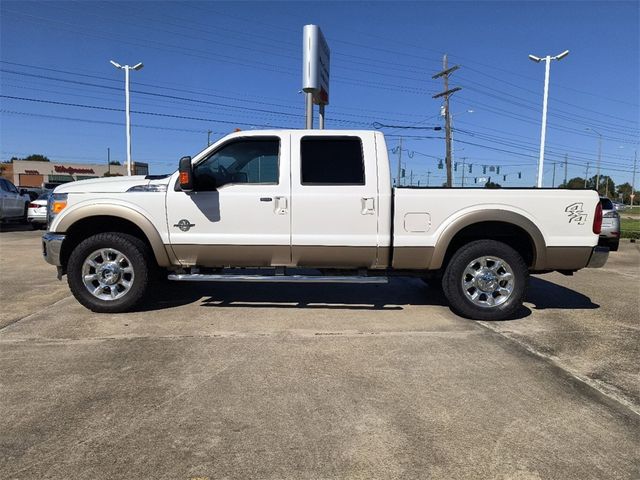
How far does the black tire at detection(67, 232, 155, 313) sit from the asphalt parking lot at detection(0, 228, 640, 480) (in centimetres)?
18

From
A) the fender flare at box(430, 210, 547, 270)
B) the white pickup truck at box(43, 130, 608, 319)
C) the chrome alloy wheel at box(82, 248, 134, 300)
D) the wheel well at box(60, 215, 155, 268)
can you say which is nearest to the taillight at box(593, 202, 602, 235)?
the white pickup truck at box(43, 130, 608, 319)

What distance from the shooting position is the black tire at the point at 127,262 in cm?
539

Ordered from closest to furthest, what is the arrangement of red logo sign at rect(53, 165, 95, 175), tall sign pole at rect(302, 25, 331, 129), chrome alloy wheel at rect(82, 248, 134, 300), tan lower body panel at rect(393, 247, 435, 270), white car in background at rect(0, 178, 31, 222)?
tan lower body panel at rect(393, 247, 435, 270), chrome alloy wheel at rect(82, 248, 134, 300), tall sign pole at rect(302, 25, 331, 129), white car in background at rect(0, 178, 31, 222), red logo sign at rect(53, 165, 95, 175)

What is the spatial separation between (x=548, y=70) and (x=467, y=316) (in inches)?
960

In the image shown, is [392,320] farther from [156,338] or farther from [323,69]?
[323,69]

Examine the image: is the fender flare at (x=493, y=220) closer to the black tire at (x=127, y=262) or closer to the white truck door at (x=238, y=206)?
the white truck door at (x=238, y=206)

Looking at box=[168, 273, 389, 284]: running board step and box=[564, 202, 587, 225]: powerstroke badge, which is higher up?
box=[564, 202, 587, 225]: powerstroke badge

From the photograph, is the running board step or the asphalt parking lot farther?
the running board step

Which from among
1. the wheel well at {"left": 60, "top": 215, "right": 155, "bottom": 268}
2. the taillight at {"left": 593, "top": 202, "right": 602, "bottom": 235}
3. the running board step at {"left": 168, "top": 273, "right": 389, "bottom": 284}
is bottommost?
the running board step at {"left": 168, "top": 273, "right": 389, "bottom": 284}

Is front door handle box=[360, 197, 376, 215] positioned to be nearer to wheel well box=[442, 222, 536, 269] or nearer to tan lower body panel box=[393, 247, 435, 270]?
tan lower body panel box=[393, 247, 435, 270]

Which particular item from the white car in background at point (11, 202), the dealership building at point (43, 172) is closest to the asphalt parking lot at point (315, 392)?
the white car in background at point (11, 202)

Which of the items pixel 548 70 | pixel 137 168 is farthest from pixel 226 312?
pixel 137 168

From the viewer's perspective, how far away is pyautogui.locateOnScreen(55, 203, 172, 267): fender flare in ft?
17.4

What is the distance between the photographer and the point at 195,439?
2814 millimetres
